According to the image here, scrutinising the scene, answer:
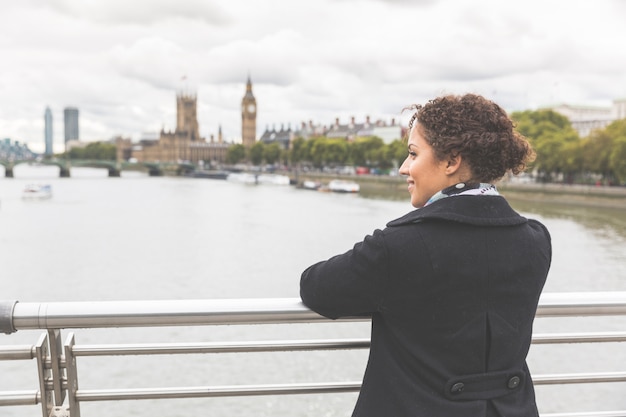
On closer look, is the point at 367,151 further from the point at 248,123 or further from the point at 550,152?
the point at 248,123

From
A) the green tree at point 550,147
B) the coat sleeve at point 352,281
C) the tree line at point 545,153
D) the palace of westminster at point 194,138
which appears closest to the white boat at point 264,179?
the tree line at point 545,153

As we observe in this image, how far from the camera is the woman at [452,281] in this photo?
46.9 inches

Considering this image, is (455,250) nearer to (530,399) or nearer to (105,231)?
(530,399)

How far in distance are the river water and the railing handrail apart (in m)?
6.63

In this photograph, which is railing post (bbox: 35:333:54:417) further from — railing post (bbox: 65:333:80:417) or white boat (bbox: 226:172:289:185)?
white boat (bbox: 226:172:289:185)

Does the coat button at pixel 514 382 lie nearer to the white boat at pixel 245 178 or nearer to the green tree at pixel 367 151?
the green tree at pixel 367 151

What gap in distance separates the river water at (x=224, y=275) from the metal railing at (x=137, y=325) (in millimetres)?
6467

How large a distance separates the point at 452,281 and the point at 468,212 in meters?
0.13

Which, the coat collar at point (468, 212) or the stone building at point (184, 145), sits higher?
the stone building at point (184, 145)

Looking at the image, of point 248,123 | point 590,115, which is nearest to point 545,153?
point 590,115

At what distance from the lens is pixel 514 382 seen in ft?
4.17

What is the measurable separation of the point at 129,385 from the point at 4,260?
12.4m

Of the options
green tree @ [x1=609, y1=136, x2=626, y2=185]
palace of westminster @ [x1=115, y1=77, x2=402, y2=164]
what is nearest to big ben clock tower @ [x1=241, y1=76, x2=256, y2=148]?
palace of westminster @ [x1=115, y1=77, x2=402, y2=164]

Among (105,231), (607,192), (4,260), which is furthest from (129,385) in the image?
(607,192)
